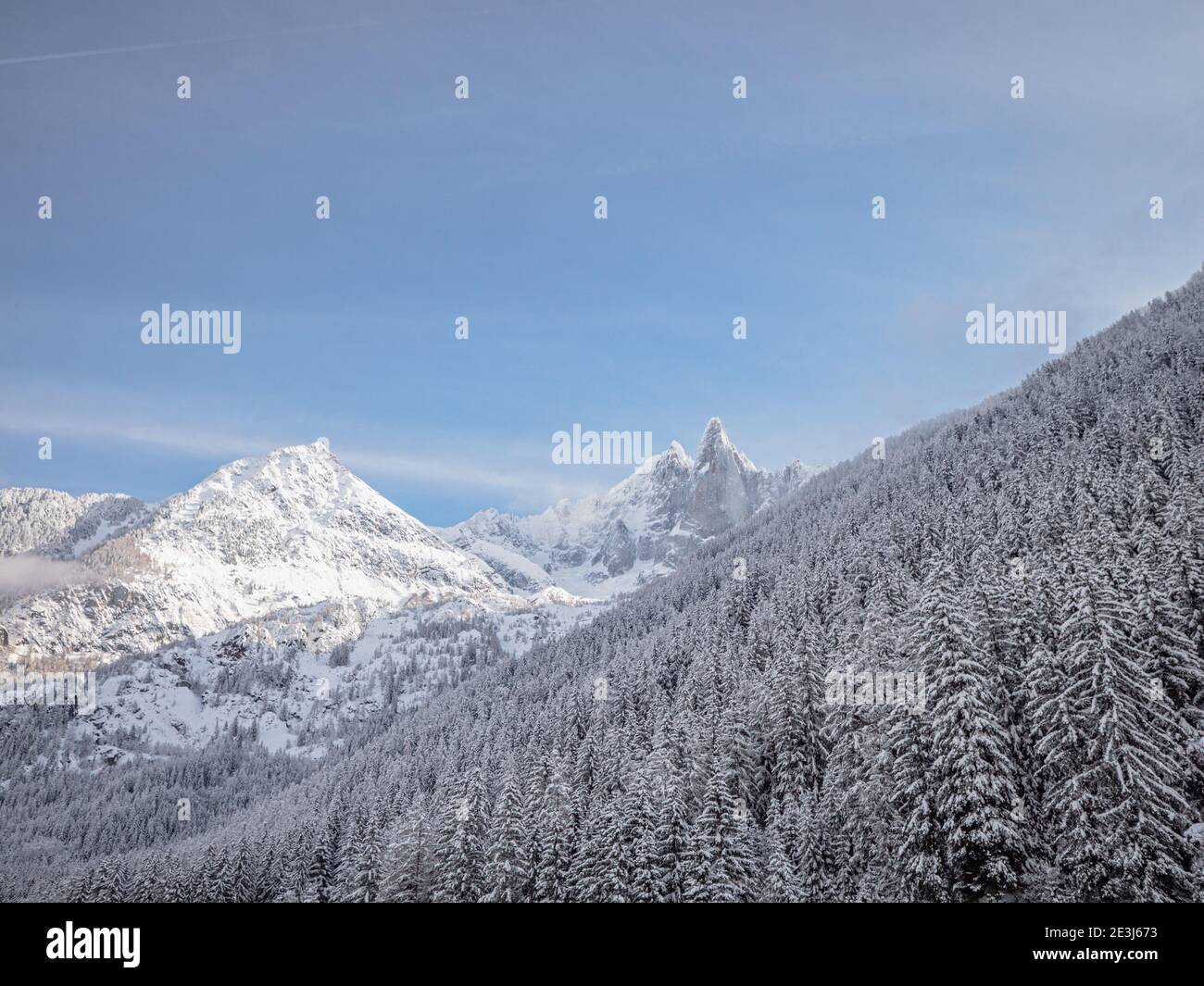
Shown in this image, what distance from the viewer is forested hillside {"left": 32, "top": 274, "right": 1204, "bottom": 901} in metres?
31.0

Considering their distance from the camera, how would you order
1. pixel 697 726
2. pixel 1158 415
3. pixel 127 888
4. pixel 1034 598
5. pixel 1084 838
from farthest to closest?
pixel 1158 415 < pixel 127 888 < pixel 697 726 < pixel 1034 598 < pixel 1084 838

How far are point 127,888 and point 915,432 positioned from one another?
181 metres

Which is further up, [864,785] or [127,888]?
[864,785]

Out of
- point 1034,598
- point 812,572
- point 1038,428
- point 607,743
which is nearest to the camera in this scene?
point 1034,598

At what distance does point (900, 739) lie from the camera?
34031 millimetres

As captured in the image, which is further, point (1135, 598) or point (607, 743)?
point (607, 743)

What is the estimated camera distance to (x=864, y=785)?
39719 mm

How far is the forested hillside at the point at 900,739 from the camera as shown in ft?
102

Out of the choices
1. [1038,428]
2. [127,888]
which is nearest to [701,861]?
[127,888]

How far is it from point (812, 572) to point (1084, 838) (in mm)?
76115

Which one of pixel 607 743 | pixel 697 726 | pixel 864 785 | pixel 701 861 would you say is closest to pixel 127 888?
pixel 607 743

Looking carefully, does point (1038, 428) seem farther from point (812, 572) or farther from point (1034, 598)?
point (1034, 598)
